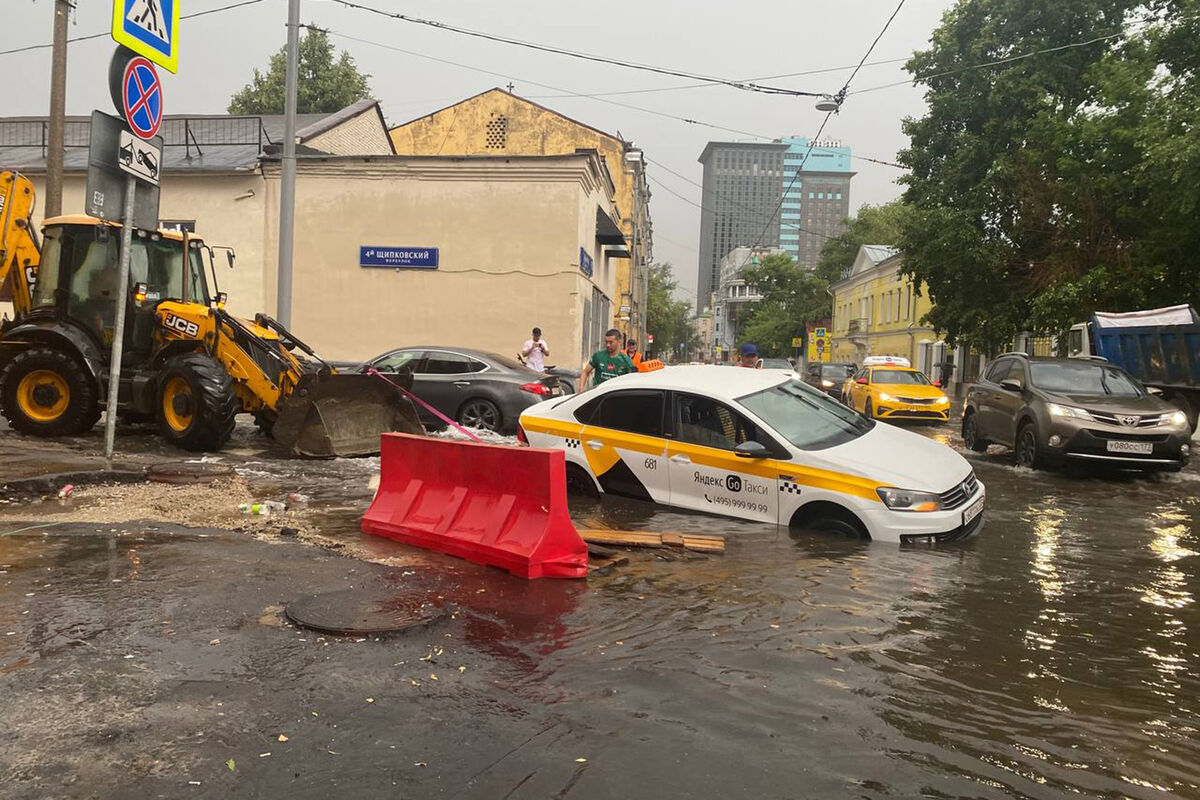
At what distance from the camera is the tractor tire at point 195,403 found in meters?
10.1

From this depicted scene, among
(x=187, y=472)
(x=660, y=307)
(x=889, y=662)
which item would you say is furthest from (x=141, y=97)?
(x=660, y=307)

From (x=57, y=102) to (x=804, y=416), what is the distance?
51.8 ft

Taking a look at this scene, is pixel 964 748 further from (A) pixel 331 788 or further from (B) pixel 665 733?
(A) pixel 331 788

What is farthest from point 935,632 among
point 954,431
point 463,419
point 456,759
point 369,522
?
point 954,431

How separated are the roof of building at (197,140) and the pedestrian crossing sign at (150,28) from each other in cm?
1435

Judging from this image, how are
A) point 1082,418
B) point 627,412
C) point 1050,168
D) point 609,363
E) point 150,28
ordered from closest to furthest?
point 627,412
point 150,28
point 609,363
point 1082,418
point 1050,168

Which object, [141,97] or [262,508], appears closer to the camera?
[262,508]

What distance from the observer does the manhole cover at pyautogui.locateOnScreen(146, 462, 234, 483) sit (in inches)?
338

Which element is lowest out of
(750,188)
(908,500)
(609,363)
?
(908,500)

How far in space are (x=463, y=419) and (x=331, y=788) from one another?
10.4 metres

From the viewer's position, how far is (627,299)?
5172 cm

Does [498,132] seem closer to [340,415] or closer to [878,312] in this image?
[340,415]

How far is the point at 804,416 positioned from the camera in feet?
23.8

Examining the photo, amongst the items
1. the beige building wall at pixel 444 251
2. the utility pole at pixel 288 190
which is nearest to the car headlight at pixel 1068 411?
the beige building wall at pixel 444 251
